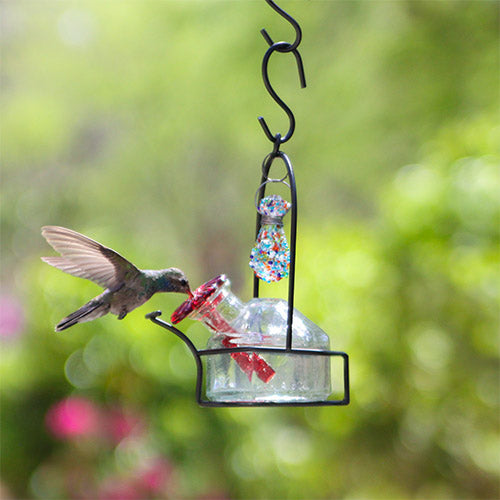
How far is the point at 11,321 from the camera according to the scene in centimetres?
371

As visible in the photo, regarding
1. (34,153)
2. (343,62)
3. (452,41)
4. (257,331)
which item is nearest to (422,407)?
(257,331)

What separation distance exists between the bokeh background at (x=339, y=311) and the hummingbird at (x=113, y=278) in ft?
6.39

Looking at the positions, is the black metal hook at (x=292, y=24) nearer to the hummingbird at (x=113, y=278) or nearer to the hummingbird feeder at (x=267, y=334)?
the hummingbird feeder at (x=267, y=334)

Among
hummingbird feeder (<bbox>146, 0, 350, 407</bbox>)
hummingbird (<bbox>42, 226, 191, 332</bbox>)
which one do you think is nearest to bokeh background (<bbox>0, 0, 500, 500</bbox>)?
hummingbird feeder (<bbox>146, 0, 350, 407</bbox>)

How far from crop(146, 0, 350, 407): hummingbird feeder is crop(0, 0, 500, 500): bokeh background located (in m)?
1.84

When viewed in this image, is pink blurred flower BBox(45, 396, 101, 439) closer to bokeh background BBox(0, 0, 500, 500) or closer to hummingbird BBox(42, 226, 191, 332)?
bokeh background BBox(0, 0, 500, 500)

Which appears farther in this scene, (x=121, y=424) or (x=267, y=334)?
(x=121, y=424)

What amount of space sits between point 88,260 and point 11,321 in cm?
295

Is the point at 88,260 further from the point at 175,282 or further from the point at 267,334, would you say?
the point at 267,334

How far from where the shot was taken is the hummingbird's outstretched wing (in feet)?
3.09

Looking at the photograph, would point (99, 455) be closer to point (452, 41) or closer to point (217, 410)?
point (217, 410)

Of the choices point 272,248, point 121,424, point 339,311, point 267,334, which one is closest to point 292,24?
point 272,248

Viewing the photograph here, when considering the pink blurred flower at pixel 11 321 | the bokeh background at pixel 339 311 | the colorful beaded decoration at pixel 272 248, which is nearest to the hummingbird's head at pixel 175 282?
the colorful beaded decoration at pixel 272 248

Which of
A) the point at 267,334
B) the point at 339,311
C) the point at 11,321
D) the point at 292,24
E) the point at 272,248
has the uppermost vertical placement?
the point at 11,321
